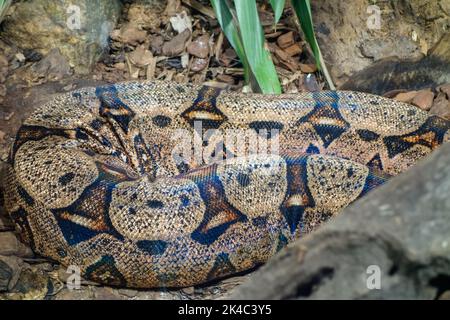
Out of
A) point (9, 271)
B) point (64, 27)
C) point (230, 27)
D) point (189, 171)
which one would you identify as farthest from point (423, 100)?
point (9, 271)

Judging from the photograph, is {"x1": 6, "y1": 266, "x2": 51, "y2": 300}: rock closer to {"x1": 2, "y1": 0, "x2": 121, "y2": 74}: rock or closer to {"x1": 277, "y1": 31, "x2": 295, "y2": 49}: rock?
{"x1": 2, "y1": 0, "x2": 121, "y2": 74}: rock

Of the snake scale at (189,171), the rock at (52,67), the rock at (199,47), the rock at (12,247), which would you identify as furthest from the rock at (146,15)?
the rock at (12,247)

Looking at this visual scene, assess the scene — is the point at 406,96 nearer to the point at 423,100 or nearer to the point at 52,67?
the point at 423,100

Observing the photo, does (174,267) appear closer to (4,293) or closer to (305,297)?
(4,293)

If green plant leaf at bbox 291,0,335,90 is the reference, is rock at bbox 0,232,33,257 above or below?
below

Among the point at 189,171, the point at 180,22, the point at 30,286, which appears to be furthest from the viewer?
the point at 180,22

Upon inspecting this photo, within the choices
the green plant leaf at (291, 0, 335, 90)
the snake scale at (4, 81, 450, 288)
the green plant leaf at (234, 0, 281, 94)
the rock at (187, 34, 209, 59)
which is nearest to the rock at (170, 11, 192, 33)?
the rock at (187, 34, 209, 59)
